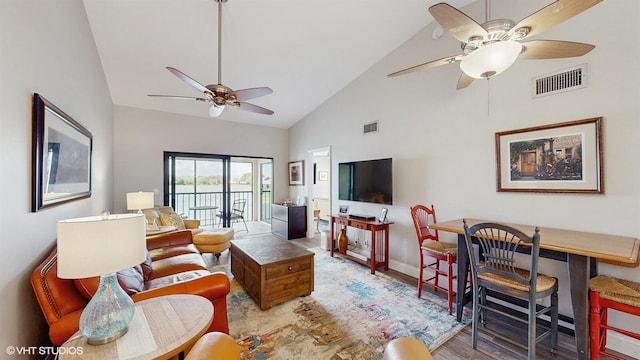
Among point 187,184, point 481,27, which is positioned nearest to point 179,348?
point 481,27

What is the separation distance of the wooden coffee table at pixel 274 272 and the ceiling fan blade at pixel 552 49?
2.66 m

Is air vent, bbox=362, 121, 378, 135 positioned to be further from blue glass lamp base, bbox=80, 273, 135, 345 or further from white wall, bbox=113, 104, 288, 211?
blue glass lamp base, bbox=80, 273, 135, 345

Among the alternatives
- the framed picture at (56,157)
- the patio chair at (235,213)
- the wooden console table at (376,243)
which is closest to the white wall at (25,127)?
the framed picture at (56,157)

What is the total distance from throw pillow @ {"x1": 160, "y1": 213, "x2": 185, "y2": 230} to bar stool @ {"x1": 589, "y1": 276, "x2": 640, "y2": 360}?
5075mm

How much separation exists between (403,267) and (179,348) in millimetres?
3148

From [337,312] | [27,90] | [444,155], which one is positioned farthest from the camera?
[444,155]

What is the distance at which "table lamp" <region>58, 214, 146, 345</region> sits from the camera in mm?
1052

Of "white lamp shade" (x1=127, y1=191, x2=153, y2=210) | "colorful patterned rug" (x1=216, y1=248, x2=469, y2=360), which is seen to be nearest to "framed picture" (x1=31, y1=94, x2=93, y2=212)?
"white lamp shade" (x1=127, y1=191, x2=153, y2=210)

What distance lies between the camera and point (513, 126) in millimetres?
2553

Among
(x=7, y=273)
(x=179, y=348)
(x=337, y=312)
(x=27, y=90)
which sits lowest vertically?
(x=337, y=312)

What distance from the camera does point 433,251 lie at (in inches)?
106

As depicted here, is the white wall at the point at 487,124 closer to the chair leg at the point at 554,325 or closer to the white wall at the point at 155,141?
the chair leg at the point at 554,325

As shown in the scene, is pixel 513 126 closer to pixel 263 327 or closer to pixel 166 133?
pixel 263 327

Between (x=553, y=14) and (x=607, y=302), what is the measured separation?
1.94 metres
